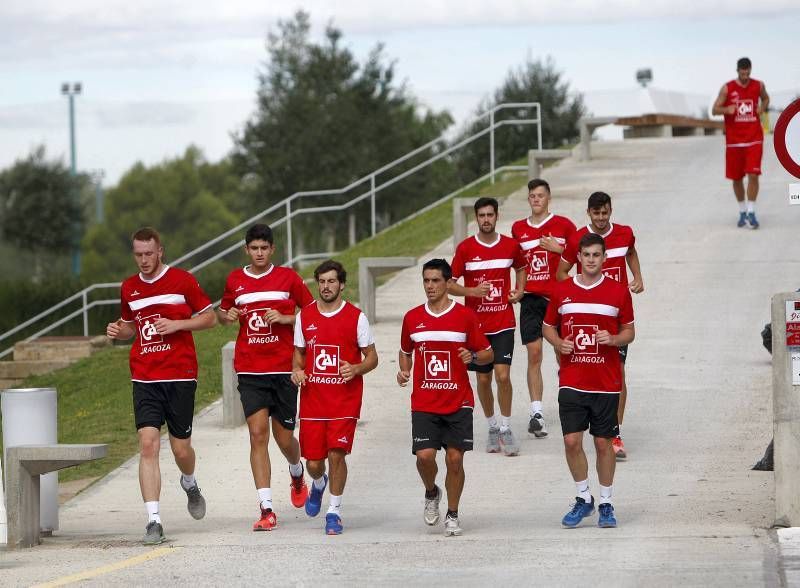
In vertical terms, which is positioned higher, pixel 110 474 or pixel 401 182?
pixel 401 182

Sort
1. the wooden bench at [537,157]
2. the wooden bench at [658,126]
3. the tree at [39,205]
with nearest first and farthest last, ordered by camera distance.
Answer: the wooden bench at [537,157] → the wooden bench at [658,126] → the tree at [39,205]

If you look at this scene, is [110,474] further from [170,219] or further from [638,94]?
[170,219]

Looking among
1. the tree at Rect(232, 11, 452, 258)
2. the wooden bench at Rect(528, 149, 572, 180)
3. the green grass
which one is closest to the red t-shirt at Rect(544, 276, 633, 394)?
the green grass

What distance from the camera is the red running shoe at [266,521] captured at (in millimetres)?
9828

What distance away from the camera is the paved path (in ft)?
27.3

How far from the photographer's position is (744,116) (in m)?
19.8

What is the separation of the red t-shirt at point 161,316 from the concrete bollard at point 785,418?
3.65 meters

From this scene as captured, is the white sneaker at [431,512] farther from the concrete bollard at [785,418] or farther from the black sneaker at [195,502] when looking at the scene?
the concrete bollard at [785,418]

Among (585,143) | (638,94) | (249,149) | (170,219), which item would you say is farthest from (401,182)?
(170,219)

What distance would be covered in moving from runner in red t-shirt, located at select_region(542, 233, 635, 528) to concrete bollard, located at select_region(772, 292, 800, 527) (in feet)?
3.05

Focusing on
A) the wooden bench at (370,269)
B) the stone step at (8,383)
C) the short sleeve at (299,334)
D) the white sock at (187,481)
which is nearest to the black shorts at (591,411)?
the short sleeve at (299,334)

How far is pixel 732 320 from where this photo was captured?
655 inches

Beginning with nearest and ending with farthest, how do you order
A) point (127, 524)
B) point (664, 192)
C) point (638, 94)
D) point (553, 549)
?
point (553, 549)
point (127, 524)
point (664, 192)
point (638, 94)

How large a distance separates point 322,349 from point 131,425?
5.63 meters
